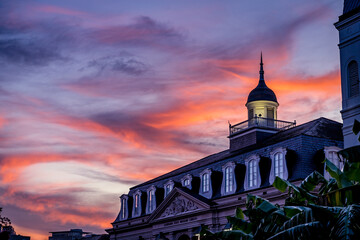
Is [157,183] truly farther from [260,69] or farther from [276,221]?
[276,221]

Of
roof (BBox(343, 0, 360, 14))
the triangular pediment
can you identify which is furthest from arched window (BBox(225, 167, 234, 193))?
roof (BBox(343, 0, 360, 14))

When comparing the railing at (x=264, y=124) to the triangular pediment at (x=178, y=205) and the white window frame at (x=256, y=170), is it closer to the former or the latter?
the white window frame at (x=256, y=170)

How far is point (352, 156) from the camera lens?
19812 millimetres

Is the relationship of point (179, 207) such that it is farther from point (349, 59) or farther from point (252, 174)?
point (349, 59)

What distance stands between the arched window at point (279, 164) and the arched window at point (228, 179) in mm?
5181

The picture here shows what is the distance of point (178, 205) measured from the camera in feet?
177

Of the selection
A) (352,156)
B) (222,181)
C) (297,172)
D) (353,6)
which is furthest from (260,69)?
(352,156)

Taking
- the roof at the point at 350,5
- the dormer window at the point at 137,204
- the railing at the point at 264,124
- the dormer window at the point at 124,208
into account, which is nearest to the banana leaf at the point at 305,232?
the roof at the point at 350,5

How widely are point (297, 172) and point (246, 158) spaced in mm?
5976

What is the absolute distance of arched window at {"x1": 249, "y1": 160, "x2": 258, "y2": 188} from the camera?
45772 mm

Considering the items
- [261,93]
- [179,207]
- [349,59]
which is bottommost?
[179,207]

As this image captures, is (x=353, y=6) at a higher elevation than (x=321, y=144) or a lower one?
higher

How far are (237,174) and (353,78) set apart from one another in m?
16.2

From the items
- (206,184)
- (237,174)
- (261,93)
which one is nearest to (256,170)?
(237,174)
